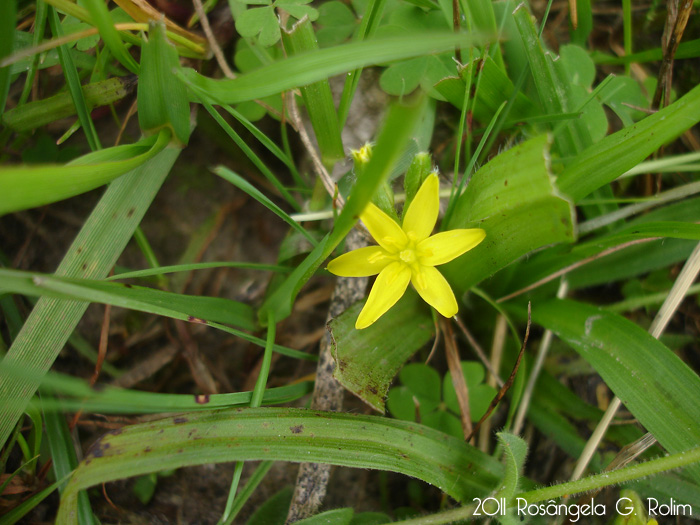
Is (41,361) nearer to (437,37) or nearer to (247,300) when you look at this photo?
(247,300)

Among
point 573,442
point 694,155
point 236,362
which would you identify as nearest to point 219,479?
point 236,362

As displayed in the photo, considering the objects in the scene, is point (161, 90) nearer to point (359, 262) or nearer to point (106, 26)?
point (106, 26)

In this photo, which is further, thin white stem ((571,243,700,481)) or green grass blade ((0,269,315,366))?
thin white stem ((571,243,700,481))

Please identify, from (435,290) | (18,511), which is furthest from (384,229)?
(18,511)

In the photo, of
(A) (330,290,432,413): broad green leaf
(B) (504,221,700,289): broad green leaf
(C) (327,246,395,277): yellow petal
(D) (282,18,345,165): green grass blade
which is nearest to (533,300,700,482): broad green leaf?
(B) (504,221,700,289): broad green leaf

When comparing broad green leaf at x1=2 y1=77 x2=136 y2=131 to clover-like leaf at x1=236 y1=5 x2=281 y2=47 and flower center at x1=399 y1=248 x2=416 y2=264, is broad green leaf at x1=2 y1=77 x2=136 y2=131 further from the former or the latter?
flower center at x1=399 y1=248 x2=416 y2=264

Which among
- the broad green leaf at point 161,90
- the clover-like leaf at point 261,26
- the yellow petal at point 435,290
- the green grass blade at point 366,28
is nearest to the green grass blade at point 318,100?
the green grass blade at point 366,28
